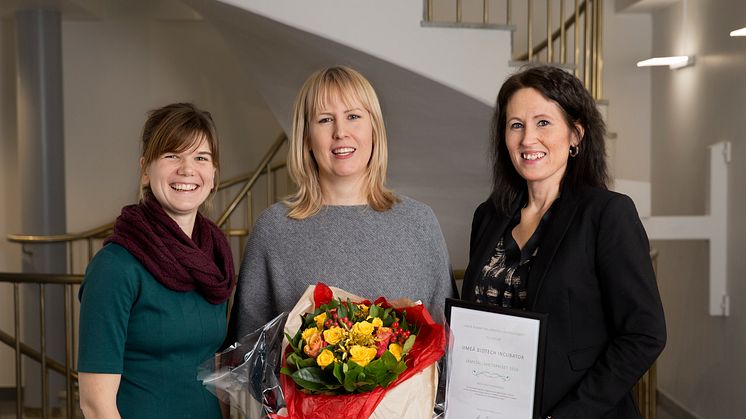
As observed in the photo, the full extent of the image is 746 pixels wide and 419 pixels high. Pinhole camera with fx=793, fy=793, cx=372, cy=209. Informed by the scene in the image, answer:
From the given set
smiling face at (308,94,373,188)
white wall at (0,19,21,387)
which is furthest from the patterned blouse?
white wall at (0,19,21,387)

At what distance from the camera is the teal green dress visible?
168cm

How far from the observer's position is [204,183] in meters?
1.89

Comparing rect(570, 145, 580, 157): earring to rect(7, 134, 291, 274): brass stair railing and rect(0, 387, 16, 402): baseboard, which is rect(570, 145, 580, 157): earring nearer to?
rect(7, 134, 291, 274): brass stair railing

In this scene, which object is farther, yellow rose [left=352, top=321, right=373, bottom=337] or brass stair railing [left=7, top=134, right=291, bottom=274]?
brass stair railing [left=7, top=134, right=291, bottom=274]

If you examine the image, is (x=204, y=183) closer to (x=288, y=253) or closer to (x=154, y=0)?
(x=288, y=253)

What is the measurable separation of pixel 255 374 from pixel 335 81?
771mm

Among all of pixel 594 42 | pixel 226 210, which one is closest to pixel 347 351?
pixel 594 42

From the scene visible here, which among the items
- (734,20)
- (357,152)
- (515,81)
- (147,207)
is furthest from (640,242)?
(734,20)

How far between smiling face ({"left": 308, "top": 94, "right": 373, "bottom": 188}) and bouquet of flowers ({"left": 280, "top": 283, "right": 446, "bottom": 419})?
1.63 feet

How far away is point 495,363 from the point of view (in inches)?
67.0

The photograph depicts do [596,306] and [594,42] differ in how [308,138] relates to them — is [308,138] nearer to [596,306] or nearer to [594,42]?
[596,306]

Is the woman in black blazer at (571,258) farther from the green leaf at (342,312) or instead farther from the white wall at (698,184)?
the white wall at (698,184)

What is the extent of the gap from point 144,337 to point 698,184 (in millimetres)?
4114

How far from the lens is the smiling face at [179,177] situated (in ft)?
6.03
